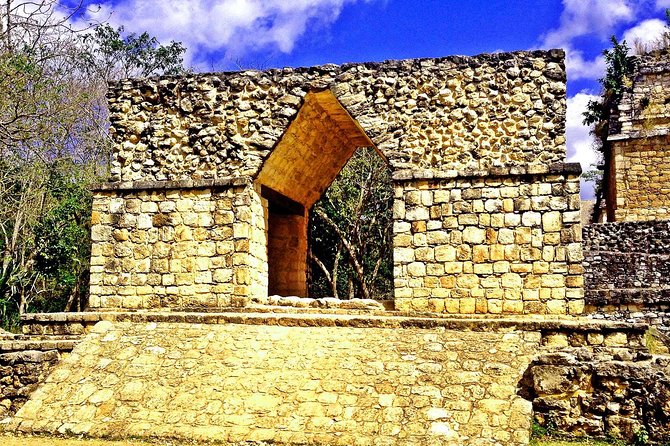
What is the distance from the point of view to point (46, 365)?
26.9 ft

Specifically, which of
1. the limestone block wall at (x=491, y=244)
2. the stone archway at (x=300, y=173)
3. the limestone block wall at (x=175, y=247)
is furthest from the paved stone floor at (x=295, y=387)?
the stone archway at (x=300, y=173)

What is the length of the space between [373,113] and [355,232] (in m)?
11.8

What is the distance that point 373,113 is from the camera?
9.62 metres

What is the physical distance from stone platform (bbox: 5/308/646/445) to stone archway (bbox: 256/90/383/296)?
8.56ft

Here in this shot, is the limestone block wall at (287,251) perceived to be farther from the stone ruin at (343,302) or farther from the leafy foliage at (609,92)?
the leafy foliage at (609,92)

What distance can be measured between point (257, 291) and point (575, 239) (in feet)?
14.1

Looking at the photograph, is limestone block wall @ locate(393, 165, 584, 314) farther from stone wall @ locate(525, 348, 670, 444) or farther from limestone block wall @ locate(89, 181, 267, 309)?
limestone block wall @ locate(89, 181, 267, 309)

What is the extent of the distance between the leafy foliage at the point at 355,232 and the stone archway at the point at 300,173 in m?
7.85

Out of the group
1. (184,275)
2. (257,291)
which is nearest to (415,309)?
(257,291)

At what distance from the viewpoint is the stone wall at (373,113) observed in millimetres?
9289

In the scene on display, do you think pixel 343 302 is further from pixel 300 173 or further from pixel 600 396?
pixel 600 396

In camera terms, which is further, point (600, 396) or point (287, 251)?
point (287, 251)

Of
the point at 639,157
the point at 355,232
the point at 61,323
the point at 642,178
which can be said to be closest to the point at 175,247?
the point at 61,323

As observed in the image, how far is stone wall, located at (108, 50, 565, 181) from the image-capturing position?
9.29 meters
